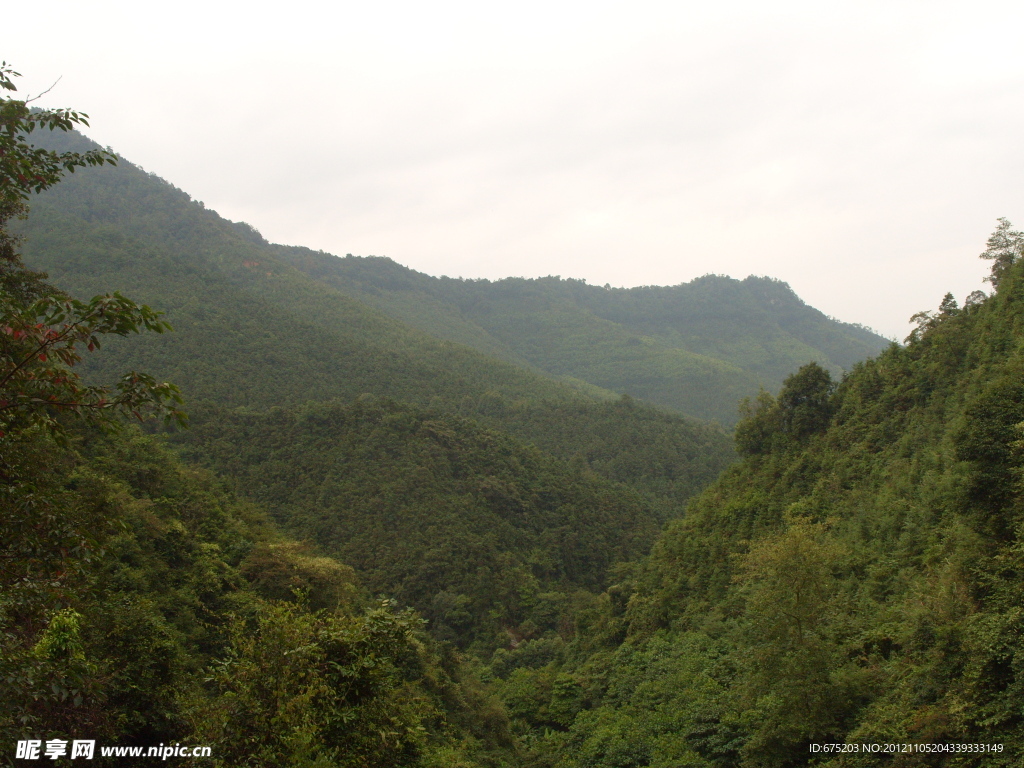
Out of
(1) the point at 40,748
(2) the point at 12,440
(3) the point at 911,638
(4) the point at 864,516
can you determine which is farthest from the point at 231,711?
(4) the point at 864,516

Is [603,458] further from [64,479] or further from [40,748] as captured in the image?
[40,748]

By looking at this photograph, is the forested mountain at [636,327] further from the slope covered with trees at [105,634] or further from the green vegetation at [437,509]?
the slope covered with trees at [105,634]

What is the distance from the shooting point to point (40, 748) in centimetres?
516

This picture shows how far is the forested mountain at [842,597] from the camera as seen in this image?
32.4 ft

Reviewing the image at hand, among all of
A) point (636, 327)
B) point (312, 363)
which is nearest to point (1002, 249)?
point (312, 363)

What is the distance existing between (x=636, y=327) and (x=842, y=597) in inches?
6523

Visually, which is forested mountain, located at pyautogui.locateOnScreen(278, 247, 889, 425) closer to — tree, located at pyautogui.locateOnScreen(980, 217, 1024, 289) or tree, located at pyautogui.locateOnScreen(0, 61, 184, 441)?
tree, located at pyautogui.locateOnScreen(980, 217, 1024, 289)

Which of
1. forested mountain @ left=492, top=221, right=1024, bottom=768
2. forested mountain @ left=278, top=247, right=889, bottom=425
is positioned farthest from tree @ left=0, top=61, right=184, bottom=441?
forested mountain @ left=278, top=247, right=889, bottom=425

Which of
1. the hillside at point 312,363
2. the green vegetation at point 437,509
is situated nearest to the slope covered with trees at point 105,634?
the green vegetation at point 437,509

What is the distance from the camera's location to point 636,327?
17688cm

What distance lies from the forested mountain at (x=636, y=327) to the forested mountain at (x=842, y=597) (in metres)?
81.2

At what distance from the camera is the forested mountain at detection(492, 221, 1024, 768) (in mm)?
9867

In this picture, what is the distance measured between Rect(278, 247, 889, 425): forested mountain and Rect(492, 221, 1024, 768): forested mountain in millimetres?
81249

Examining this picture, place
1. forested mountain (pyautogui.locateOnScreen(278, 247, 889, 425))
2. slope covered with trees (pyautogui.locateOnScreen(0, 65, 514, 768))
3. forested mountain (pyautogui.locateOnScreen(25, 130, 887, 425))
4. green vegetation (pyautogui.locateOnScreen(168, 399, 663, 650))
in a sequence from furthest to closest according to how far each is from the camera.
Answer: forested mountain (pyautogui.locateOnScreen(278, 247, 889, 425)), forested mountain (pyautogui.locateOnScreen(25, 130, 887, 425)), green vegetation (pyautogui.locateOnScreen(168, 399, 663, 650)), slope covered with trees (pyautogui.locateOnScreen(0, 65, 514, 768))
